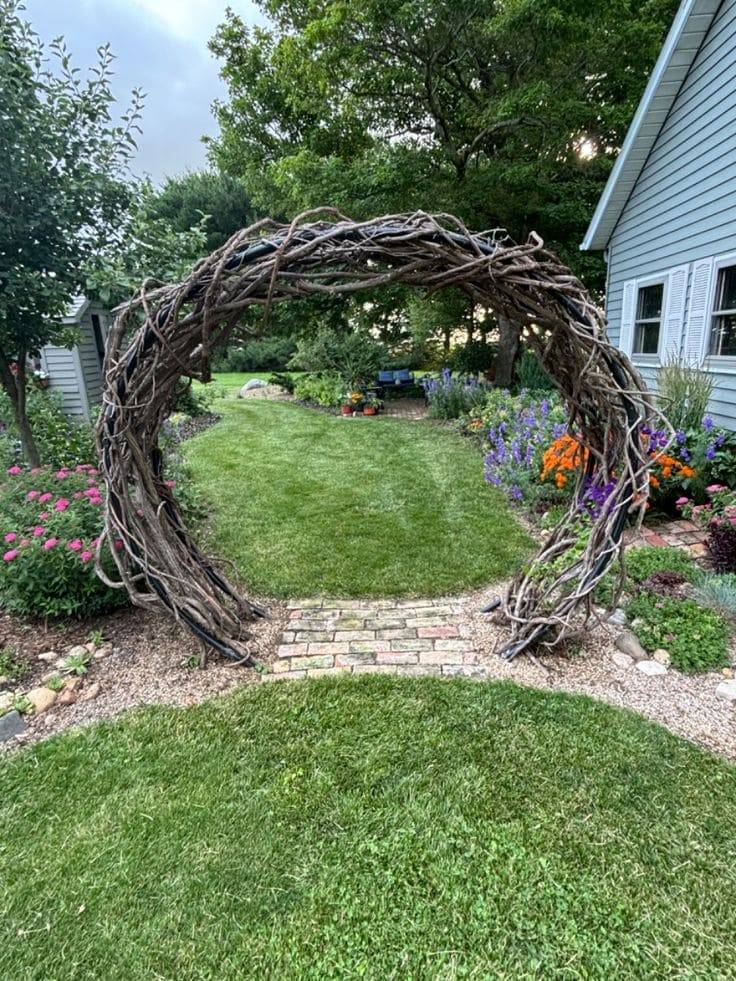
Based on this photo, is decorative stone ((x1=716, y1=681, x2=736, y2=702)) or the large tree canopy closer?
decorative stone ((x1=716, y1=681, x2=736, y2=702))

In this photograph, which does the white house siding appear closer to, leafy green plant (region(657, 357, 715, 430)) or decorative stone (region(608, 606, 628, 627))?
leafy green plant (region(657, 357, 715, 430))

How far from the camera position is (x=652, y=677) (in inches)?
96.4

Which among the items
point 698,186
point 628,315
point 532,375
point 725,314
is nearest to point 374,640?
point 725,314

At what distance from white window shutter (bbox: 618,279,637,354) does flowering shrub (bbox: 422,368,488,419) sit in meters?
2.31

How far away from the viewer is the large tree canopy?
24.7ft

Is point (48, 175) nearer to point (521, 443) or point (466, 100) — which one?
point (521, 443)

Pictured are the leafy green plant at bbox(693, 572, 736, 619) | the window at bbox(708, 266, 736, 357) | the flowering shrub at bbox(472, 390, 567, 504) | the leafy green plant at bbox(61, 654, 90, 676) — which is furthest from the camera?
the window at bbox(708, 266, 736, 357)

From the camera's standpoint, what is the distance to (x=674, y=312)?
5848 mm

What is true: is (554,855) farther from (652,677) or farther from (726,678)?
(726,678)

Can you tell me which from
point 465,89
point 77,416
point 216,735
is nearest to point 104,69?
point 216,735

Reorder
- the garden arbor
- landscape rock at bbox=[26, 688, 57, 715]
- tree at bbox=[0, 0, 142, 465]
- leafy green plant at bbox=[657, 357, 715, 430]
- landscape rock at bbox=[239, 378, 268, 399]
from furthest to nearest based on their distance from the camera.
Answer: landscape rock at bbox=[239, 378, 268, 399] → leafy green plant at bbox=[657, 357, 715, 430] → tree at bbox=[0, 0, 142, 465] → landscape rock at bbox=[26, 688, 57, 715] → the garden arbor

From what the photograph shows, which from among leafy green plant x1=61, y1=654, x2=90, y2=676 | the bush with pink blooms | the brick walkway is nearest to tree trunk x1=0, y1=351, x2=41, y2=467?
the bush with pink blooms

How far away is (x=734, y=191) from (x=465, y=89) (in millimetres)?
5995

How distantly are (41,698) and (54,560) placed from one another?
732 mm
